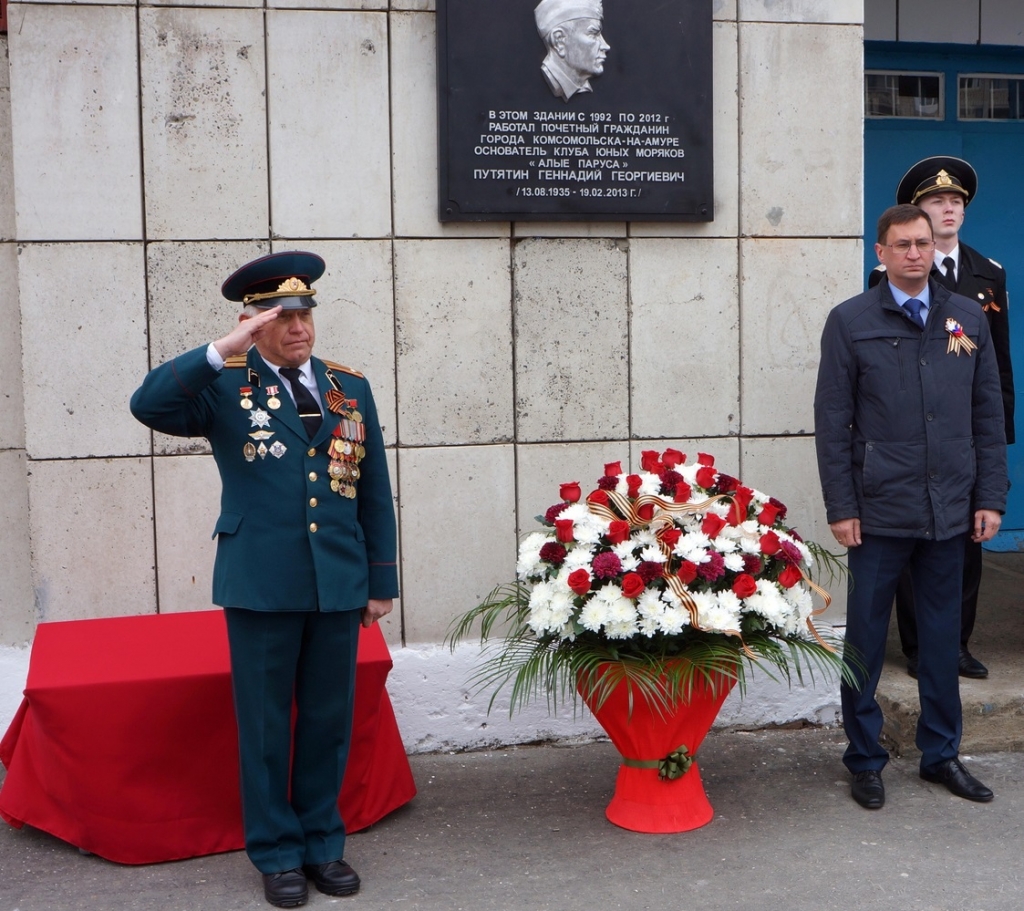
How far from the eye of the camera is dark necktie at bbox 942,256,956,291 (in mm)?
4590

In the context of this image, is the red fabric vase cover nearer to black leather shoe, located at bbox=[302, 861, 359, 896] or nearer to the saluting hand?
black leather shoe, located at bbox=[302, 861, 359, 896]

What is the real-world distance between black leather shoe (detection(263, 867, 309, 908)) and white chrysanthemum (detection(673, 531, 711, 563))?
1424 mm

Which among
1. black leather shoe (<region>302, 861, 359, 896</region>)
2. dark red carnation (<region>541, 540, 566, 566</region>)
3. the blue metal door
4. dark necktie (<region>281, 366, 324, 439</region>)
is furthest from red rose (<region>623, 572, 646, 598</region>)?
the blue metal door

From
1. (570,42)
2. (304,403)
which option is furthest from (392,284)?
(304,403)

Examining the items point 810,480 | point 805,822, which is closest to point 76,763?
point 805,822

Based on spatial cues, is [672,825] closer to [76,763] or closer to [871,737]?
[871,737]

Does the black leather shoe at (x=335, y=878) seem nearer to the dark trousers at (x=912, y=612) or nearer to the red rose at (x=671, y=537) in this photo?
the red rose at (x=671, y=537)

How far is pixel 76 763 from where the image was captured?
3.58m

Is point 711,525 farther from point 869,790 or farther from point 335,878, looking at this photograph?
point 335,878

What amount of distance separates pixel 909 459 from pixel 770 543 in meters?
0.57

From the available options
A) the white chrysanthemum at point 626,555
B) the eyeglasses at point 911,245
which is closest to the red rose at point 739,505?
the white chrysanthemum at point 626,555

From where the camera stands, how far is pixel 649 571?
11.7 feet

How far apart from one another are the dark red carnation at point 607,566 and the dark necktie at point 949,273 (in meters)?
1.92

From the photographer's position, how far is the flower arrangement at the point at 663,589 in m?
3.55
